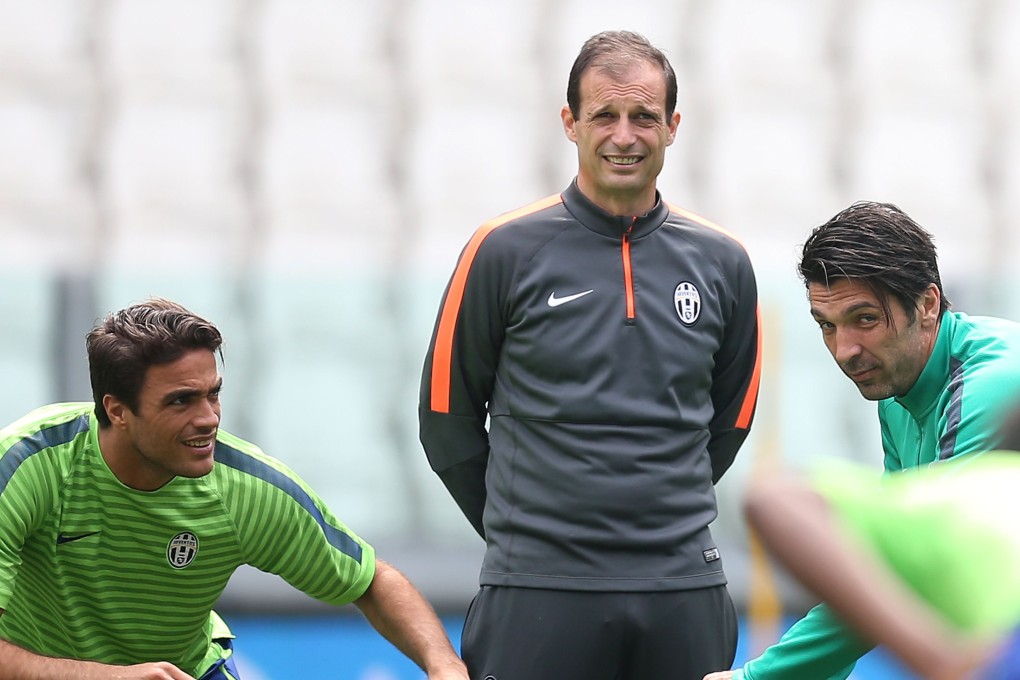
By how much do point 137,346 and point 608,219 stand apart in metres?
0.92

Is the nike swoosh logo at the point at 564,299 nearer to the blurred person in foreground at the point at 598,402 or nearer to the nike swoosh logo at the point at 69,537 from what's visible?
the blurred person in foreground at the point at 598,402

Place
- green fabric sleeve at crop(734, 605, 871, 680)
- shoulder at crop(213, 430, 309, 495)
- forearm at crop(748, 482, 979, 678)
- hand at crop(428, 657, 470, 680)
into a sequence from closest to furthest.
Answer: forearm at crop(748, 482, 979, 678), green fabric sleeve at crop(734, 605, 871, 680), hand at crop(428, 657, 470, 680), shoulder at crop(213, 430, 309, 495)

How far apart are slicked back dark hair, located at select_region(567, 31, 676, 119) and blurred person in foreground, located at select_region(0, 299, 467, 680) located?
869mm

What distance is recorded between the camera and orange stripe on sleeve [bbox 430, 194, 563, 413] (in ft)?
9.73

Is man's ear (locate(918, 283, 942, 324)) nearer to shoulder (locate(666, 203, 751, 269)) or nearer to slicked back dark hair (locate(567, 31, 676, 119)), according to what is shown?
shoulder (locate(666, 203, 751, 269))

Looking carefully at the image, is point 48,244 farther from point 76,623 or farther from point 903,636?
point 903,636

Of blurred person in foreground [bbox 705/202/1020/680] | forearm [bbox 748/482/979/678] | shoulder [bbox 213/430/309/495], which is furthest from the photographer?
shoulder [bbox 213/430/309/495]

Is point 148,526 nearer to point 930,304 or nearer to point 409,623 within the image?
point 409,623

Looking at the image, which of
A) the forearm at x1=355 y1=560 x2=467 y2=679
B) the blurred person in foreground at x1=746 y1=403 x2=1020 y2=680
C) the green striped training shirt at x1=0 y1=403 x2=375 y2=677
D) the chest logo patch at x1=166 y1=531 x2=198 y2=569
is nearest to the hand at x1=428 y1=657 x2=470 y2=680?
the forearm at x1=355 y1=560 x2=467 y2=679

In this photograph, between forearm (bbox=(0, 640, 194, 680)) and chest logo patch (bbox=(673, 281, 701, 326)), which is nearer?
forearm (bbox=(0, 640, 194, 680))

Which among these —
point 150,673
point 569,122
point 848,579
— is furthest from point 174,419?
point 848,579

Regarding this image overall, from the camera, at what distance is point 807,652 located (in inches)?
104

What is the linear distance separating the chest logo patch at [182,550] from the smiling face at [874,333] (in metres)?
1.28

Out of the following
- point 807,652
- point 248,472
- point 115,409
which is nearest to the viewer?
point 807,652
